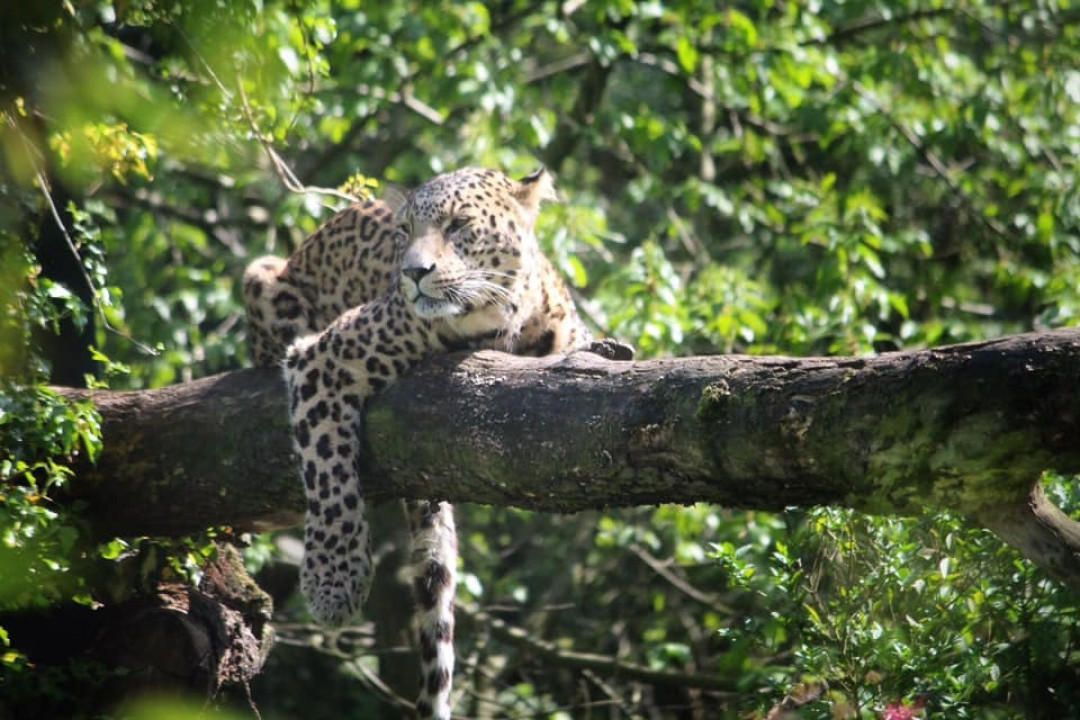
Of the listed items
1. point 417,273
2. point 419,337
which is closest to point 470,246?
point 417,273

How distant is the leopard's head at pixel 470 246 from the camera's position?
6.12 meters

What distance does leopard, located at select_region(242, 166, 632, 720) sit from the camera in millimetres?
5730

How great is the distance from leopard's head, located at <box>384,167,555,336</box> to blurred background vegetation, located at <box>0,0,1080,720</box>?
0.91 metres

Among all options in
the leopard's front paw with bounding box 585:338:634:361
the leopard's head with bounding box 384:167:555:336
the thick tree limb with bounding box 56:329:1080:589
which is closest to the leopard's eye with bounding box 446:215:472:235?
the leopard's head with bounding box 384:167:555:336

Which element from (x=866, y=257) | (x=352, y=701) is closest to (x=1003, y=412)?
(x=866, y=257)

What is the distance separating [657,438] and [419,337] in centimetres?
193

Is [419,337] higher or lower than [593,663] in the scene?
higher

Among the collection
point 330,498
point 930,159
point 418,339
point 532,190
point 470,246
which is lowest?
point 330,498

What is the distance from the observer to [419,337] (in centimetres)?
607

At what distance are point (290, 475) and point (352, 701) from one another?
516 centimetres

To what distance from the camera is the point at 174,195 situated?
9922 mm

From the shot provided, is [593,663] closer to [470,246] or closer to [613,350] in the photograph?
[470,246]

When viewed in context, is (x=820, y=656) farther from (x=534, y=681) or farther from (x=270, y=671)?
(x=270, y=671)

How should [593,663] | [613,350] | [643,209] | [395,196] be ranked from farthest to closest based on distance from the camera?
[643,209] < [593,663] < [395,196] < [613,350]
